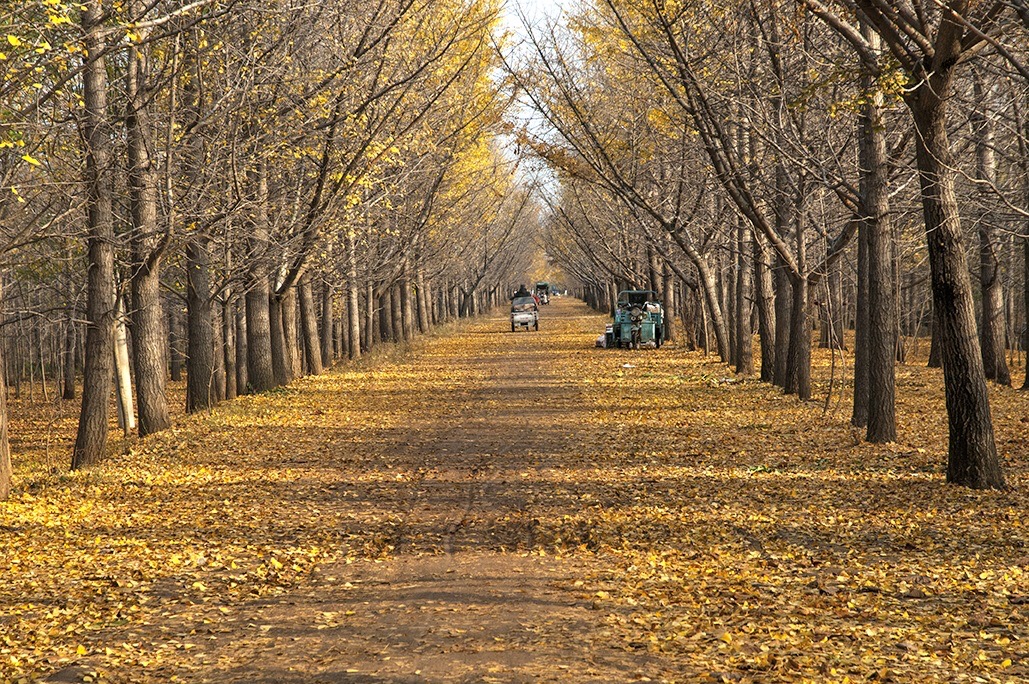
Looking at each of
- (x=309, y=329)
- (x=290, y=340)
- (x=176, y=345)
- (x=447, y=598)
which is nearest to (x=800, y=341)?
(x=447, y=598)

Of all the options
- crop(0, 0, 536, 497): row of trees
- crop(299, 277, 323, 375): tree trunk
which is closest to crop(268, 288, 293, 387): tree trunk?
crop(0, 0, 536, 497): row of trees

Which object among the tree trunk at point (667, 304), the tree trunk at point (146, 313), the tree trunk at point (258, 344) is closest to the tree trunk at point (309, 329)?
the tree trunk at point (258, 344)

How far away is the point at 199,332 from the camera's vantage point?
19438mm

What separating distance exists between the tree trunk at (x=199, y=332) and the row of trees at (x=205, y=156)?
0.14 ft

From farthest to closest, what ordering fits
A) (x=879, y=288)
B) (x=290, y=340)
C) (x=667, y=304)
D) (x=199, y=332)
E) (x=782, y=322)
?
(x=667, y=304) < (x=290, y=340) < (x=782, y=322) < (x=199, y=332) < (x=879, y=288)

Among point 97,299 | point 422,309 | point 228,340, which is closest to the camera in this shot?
point 97,299

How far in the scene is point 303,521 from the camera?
32.6ft

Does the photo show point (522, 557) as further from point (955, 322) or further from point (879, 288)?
point (879, 288)

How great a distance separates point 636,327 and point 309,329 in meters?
12.8

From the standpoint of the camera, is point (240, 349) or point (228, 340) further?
point (240, 349)

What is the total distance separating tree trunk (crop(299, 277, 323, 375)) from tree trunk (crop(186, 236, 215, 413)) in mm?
6645

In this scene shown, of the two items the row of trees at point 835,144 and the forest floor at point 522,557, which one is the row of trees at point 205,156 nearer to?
the forest floor at point 522,557

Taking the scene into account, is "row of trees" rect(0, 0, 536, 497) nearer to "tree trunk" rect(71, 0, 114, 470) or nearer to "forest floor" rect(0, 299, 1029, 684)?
"tree trunk" rect(71, 0, 114, 470)

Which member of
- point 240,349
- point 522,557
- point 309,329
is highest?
point 309,329
